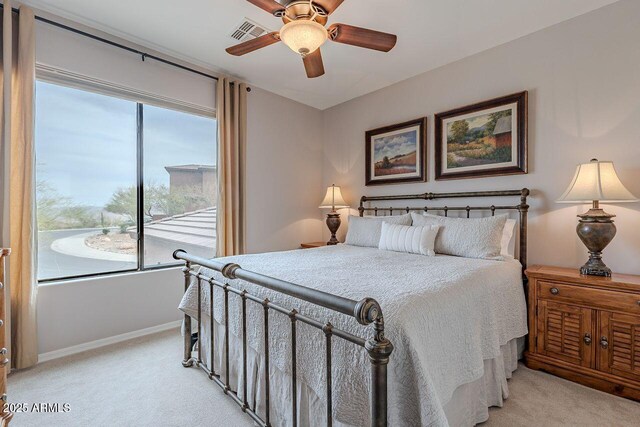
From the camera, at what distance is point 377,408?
0.95m

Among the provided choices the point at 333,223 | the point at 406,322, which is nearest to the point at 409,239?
the point at 333,223

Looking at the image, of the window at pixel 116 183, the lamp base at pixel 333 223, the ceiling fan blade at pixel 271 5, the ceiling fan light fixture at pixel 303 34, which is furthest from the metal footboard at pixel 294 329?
the lamp base at pixel 333 223

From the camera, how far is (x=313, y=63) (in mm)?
2283

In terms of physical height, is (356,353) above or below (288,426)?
above

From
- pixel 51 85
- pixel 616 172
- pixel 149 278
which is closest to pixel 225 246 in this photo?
pixel 149 278

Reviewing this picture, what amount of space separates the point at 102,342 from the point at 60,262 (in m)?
0.80

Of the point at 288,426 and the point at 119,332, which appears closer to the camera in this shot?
the point at 288,426

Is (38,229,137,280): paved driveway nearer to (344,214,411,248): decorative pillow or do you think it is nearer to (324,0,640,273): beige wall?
(344,214,411,248): decorative pillow

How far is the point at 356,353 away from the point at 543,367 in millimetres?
1962

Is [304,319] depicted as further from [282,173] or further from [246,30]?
[282,173]

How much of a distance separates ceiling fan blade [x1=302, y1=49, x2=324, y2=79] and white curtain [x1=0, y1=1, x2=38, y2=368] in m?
2.10

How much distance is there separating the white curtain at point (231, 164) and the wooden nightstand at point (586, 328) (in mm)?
2908

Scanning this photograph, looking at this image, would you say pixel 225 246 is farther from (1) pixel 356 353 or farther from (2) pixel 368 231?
(1) pixel 356 353

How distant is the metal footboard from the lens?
0.92 m
